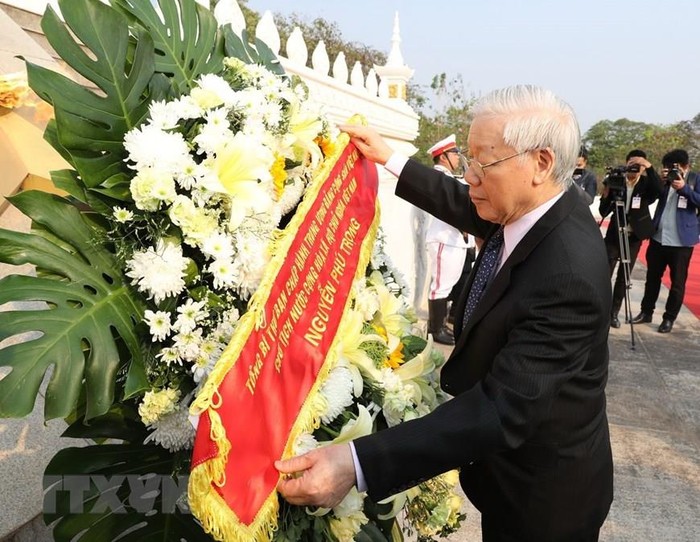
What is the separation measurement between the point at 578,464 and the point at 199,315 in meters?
1.15

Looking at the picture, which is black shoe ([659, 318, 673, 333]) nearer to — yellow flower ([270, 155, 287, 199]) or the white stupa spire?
the white stupa spire

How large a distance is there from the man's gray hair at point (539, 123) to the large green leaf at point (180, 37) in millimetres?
797

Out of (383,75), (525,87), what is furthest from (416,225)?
(525,87)

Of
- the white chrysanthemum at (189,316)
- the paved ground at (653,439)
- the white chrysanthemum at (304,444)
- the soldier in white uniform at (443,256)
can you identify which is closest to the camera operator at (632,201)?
the paved ground at (653,439)

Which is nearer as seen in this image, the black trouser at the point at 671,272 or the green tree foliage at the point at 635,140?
the black trouser at the point at 671,272

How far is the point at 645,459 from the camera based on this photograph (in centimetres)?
363

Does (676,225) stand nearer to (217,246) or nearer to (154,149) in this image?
(217,246)

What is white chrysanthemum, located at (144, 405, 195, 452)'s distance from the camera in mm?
1322

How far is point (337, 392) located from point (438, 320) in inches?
165

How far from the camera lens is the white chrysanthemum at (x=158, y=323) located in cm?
125

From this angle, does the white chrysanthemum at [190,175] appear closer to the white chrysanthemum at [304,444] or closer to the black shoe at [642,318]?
the white chrysanthemum at [304,444]

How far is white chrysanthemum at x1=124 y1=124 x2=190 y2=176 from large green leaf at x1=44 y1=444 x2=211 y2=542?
716mm

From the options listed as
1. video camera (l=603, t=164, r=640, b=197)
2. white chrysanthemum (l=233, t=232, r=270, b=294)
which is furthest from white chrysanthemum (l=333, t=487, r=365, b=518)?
video camera (l=603, t=164, r=640, b=197)

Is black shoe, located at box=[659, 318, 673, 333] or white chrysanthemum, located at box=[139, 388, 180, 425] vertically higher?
white chrysanthemum, located at box=[139, 388, 180, 425]
